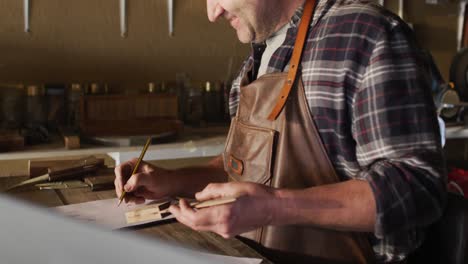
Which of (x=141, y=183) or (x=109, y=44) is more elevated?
(x=109, y=44)

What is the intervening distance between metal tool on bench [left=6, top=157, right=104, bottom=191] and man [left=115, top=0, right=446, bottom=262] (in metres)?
0.20

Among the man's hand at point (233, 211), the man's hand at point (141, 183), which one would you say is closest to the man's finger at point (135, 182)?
the man's hand at point (141, 183)

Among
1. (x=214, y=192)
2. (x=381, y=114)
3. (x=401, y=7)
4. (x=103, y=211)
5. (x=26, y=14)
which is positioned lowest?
(x=103, y=211)

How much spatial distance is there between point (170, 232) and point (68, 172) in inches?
19.4

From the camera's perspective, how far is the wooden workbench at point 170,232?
3.05 ft

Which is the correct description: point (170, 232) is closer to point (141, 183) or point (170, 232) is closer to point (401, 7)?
point (141, 183)

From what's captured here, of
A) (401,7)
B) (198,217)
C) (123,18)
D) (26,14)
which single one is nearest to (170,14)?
(123,18)

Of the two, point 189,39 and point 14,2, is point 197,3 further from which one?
point 14,2

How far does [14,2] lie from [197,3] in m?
0.96

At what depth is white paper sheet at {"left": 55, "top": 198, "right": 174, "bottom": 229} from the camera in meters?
1.08

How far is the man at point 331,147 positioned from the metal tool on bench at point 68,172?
197mm

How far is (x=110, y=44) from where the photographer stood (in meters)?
2.81

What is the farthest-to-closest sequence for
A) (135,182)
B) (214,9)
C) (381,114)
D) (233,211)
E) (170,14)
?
(170,14) → (214,9) → (135,182) → (381,114) → (233,211)

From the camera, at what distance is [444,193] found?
3.23ft
